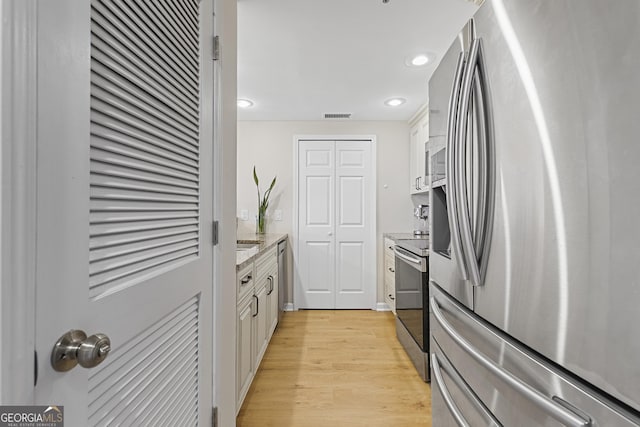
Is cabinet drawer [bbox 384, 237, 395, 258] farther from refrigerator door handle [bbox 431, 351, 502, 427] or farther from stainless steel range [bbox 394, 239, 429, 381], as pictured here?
refrigerator door handle [bbox 431, 351, 502, 427]

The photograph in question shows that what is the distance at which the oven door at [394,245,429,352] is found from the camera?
7.55 feet

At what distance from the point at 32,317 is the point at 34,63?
36 centimetres

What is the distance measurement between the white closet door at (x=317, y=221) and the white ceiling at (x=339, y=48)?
0.71 metres

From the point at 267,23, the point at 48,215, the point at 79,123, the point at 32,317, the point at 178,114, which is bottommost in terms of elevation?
the point at 32,317

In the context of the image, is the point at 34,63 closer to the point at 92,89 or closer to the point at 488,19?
the point at 92,89

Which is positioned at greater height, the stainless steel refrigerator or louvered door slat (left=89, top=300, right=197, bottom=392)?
the stainless steel refrigerator

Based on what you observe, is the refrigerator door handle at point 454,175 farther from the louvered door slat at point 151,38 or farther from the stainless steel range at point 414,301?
the stainless steel range at point 414,301

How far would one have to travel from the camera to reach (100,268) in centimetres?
63

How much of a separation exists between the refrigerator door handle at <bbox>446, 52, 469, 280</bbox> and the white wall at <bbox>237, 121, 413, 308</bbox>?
3.31 meters

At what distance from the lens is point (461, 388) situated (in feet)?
3.05

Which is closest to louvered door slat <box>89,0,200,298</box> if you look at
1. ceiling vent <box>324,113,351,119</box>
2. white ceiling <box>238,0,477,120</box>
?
white ceiling <box>238,0,477,120</box>

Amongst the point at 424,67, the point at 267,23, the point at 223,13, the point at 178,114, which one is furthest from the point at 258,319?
the point at 424,67

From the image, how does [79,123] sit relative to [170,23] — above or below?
below

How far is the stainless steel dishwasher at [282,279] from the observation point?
3.47 meters
